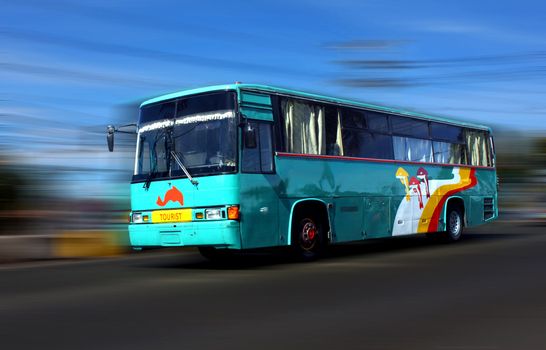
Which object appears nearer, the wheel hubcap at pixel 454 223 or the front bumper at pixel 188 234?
the front bumper at pixel 188 234

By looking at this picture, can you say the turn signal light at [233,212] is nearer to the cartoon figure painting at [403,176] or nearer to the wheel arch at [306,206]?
the wheel arch at [306,206]

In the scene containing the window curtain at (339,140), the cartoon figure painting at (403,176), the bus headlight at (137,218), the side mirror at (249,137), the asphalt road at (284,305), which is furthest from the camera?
the cartoon figure painting at (403,176)

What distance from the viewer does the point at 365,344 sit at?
17.5 feet

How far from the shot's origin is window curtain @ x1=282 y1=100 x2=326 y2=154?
40.1 feet

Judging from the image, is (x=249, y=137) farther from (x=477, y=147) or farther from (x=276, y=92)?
(x=477, y=147)

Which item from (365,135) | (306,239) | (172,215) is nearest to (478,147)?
(365,135)

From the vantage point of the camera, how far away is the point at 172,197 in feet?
38.1

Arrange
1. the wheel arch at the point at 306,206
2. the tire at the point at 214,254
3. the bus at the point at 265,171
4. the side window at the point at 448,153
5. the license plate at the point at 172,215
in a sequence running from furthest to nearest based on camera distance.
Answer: the side window at the point at 448,153 → the tire at the point at 214,254 → the wheel arch at the point at 306,206 → the license plate at the point at 172,215 → the bus at the point at 265,171

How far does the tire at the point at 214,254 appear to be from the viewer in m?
13.1

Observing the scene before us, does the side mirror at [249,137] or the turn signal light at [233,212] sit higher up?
the side mirror at [249,137]

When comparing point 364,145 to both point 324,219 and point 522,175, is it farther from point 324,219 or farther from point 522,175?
point 522,175

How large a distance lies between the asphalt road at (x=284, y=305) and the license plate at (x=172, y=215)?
887 millimetres

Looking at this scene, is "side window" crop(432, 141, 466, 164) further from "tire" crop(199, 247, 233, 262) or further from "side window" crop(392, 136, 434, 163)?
"tire" crop(199, 247, 233, 262)

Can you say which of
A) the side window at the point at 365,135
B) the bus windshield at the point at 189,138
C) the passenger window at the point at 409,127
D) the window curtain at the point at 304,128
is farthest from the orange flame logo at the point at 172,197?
the passenger window at the point at 409,127
